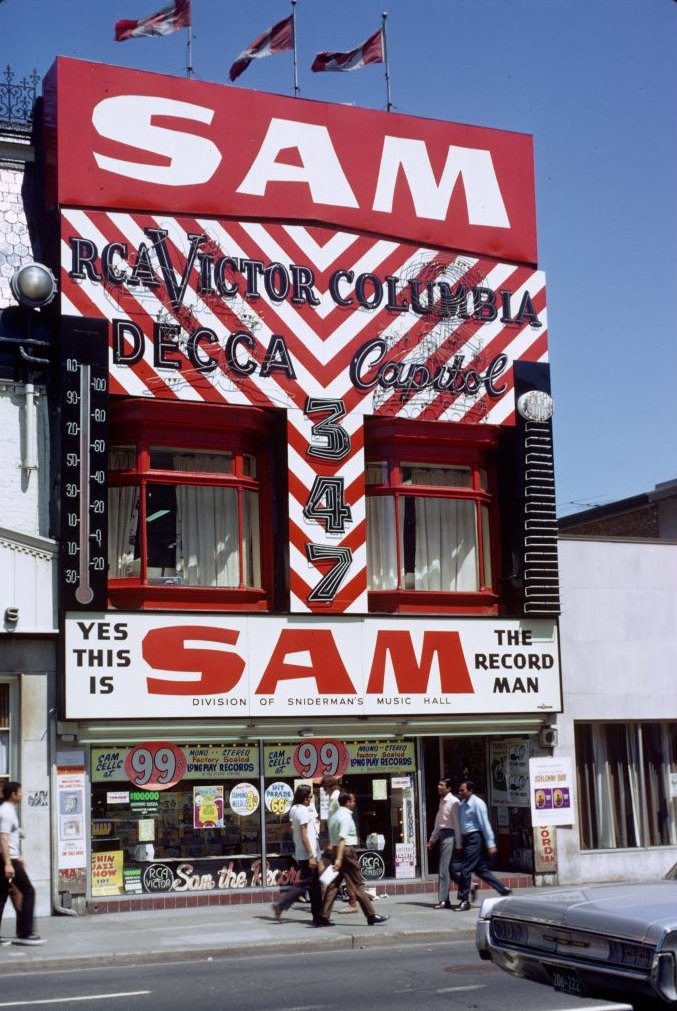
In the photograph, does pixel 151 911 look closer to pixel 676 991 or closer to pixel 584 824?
pixel 584 824

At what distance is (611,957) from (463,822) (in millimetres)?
10594

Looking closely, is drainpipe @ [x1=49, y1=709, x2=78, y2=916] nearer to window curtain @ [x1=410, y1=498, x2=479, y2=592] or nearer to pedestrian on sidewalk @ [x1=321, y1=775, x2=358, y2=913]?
pedestrian on sidewalk @ [x1=321, y1=775, x2=358, y2=913]

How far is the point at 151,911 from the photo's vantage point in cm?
2027

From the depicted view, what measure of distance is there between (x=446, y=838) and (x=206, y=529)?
5.94 metres

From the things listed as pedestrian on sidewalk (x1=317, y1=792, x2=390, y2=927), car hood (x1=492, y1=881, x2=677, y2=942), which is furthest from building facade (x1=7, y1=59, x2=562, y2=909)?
car hood (x1=492, y1=881, x2=677, y2=942)

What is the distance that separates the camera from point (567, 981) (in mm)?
9648

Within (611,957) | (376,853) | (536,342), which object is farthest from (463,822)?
(611,957)

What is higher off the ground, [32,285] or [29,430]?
[32,285]

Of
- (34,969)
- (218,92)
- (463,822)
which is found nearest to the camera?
(34,969)

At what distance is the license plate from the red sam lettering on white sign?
48.8 feet

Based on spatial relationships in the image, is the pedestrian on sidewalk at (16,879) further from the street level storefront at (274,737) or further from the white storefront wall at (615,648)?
the white storefront wall at (615,648)

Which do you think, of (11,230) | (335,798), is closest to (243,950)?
(335,798)

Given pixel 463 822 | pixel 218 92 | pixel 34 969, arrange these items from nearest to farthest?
pixel 34 969, pixel 463 822, pixel 218 92

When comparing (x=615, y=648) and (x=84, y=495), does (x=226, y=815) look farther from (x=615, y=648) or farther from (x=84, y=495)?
(x=615, y=648)
